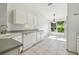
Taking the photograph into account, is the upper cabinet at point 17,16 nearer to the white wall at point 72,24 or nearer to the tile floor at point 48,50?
the tile floor at point 48,50

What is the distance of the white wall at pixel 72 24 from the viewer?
12.2 feet

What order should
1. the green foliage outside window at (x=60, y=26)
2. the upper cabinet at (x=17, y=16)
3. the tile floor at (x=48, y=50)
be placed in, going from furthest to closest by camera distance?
1. the green foliage outside window at (x=60, y=26)
2. the upper cabinet at (x=17, y=16)
3. the tile floor at (x=48, y=50)

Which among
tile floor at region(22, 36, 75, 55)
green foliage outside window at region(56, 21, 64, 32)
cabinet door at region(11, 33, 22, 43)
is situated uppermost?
green foliage outside window at region(56, 21, 64, 32)

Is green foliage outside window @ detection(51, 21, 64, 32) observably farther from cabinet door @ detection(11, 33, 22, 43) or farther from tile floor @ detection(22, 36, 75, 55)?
cabinet door @ detection(11, 33, 22, 43)

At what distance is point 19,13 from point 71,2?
7.75ft

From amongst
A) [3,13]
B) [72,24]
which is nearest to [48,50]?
[72,24]

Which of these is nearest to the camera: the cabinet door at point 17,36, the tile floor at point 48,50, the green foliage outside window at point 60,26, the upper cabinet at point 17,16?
the cabinet door at point 17,36

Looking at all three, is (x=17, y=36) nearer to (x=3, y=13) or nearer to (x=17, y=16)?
(x=17, y=16)

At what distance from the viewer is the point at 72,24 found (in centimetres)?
382

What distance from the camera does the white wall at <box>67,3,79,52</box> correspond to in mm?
3718

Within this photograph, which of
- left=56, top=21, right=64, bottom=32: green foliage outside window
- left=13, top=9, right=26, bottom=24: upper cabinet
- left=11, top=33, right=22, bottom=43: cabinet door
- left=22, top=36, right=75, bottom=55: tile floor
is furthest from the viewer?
left=56, top=21, right=64, bottom=32: green foliage outside window

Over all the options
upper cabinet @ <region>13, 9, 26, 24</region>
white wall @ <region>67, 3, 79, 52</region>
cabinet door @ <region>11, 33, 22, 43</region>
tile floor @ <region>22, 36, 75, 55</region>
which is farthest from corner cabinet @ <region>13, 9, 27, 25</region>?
white wall @ <region>67, 3, 79, 52</region>

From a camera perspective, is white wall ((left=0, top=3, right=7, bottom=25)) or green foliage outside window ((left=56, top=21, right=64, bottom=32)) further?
green foliage outside window ((left=56, top=21, right=64, bottom=32))

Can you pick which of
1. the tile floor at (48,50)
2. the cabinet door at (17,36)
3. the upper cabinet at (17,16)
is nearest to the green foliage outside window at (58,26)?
the tile floor at (48,50)
